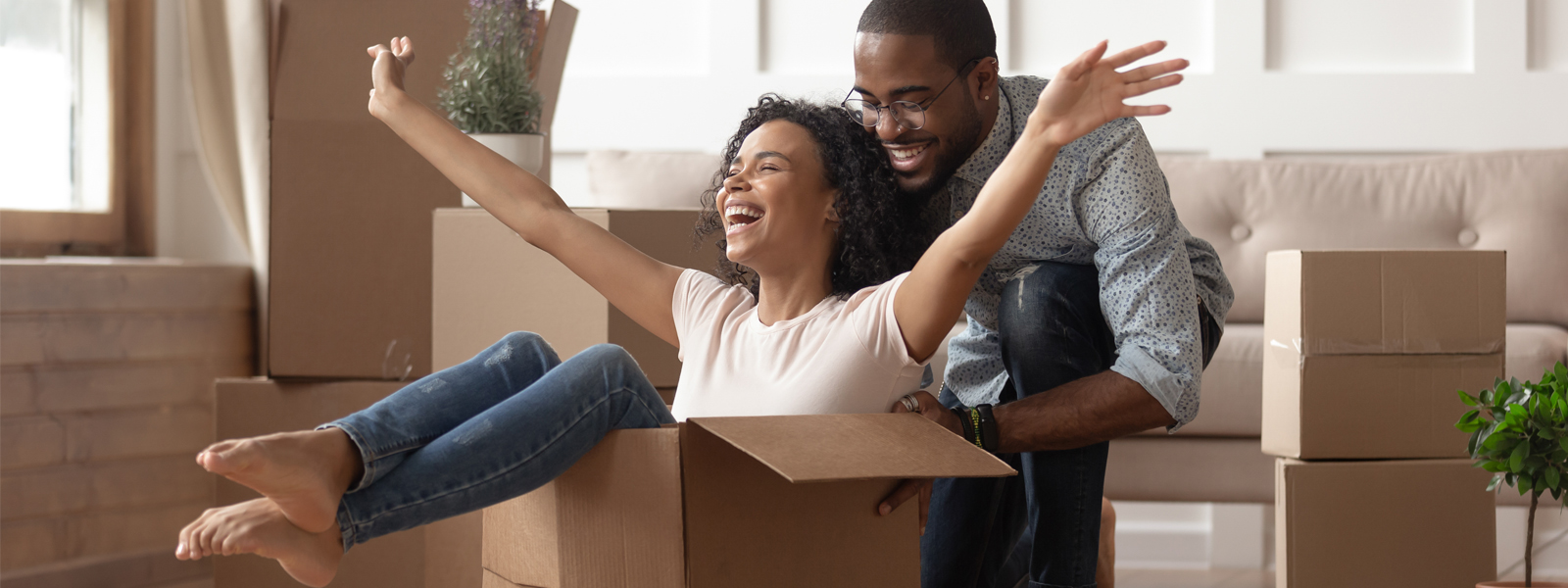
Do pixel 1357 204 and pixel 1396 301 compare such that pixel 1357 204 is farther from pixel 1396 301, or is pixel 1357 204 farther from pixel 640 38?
pixel 640 38

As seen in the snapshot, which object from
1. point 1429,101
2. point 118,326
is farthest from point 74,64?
point 1429,101

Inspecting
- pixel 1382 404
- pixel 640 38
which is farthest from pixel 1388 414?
pixel 640 38

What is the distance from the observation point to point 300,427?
180 cm

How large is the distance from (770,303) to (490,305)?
1.60 ft

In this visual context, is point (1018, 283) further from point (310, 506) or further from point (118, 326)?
point (118, 326)

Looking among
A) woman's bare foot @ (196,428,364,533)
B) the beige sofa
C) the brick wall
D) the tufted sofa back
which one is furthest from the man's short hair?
the brick wall

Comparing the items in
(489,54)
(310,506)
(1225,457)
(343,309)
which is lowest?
(1225,457)

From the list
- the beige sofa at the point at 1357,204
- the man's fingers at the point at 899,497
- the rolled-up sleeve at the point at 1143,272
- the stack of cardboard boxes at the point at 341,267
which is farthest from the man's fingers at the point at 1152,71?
the beige sofa at the point at 1357,204

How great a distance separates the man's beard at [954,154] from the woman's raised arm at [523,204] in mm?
300

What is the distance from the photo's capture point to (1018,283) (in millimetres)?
1388

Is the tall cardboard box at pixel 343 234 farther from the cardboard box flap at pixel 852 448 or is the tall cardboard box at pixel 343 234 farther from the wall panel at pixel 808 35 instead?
the wall panel at pixel 808 35

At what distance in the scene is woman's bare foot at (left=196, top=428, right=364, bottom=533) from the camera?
950mm

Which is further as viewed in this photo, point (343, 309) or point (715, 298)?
point (343, 309)

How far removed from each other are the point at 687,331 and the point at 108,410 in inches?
53.5
